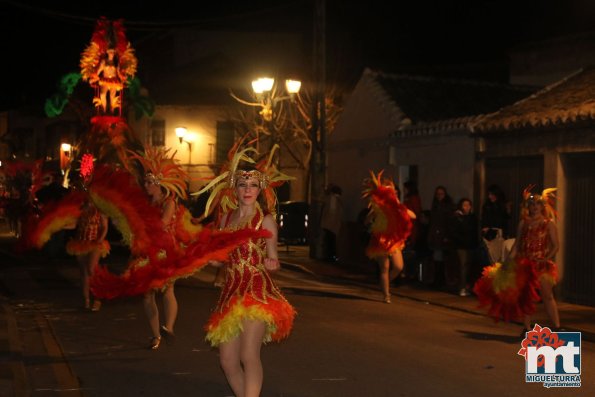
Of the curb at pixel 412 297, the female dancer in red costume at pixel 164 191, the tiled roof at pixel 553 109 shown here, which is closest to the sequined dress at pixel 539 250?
the curb at pixel 412 297

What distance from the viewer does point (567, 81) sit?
18469mm

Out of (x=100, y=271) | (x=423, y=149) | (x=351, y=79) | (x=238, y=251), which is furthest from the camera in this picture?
(x=351, y=79)

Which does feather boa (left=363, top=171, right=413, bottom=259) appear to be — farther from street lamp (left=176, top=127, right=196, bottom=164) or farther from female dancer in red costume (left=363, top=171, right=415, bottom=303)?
street lamp (left=176, top=127, right=196, bottom=164)

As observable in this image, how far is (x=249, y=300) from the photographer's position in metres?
6.35

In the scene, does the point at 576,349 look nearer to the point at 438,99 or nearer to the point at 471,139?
the point at 471,139

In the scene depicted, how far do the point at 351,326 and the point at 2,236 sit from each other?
78.4ft

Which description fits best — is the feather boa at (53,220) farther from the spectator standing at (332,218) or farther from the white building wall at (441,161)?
the spectator standing at (332,218)

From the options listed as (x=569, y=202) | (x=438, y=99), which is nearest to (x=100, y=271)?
(x=569, y=202)

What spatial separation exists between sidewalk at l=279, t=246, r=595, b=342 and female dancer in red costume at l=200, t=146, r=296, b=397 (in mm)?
6236

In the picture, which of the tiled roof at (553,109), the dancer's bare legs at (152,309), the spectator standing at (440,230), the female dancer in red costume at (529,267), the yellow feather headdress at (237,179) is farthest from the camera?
the spectator standing at (440,230)

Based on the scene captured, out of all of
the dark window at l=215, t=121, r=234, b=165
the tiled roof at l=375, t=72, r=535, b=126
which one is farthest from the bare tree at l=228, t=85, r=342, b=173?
the tiled roof at l=375, t=72, r=535, b=126

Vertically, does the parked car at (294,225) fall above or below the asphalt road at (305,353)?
above

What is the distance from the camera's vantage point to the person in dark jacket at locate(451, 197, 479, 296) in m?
15.6

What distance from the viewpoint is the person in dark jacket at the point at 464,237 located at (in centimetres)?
1561
